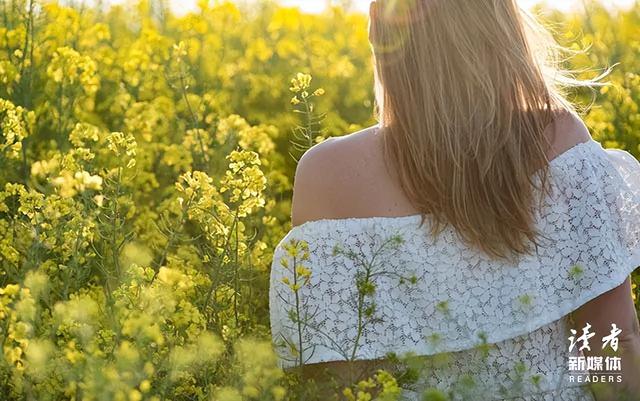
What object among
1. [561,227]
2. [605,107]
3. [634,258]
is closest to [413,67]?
[561,227]

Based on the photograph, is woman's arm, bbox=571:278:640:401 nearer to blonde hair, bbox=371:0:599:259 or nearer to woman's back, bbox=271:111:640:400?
woman's back, bbox=271:111:640:400

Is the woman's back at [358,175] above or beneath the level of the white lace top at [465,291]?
above

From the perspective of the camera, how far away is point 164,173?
4094mm

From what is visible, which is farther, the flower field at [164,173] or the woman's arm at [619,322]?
the woman's arm at [619,322]

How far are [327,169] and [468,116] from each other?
0.32 metres

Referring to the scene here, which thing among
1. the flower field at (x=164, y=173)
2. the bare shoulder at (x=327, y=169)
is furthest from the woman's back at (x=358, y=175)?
the flower field at (x=164, y=173)

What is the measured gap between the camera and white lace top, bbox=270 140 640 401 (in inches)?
92.4

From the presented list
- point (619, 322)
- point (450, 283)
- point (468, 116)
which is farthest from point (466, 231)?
point (619, 322)

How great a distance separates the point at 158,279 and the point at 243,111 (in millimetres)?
2660

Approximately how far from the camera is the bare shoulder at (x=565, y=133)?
7.88 ft

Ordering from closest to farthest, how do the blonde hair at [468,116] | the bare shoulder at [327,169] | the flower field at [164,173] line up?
1. the flower field at [164,173]
2. the blonde hair at [468,116]
3. the bare shoulder at [327,169]

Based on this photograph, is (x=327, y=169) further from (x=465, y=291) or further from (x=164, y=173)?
(x=164, y=173)

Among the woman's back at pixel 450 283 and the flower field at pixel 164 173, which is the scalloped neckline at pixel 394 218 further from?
the flower field at pixel 164 173

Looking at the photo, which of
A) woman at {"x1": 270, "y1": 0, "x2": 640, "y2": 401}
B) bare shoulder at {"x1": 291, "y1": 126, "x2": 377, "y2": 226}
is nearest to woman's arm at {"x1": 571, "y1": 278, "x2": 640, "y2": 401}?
woman at {"x1": 270, "y1": 0, "x2": 640, "y2": 401}
